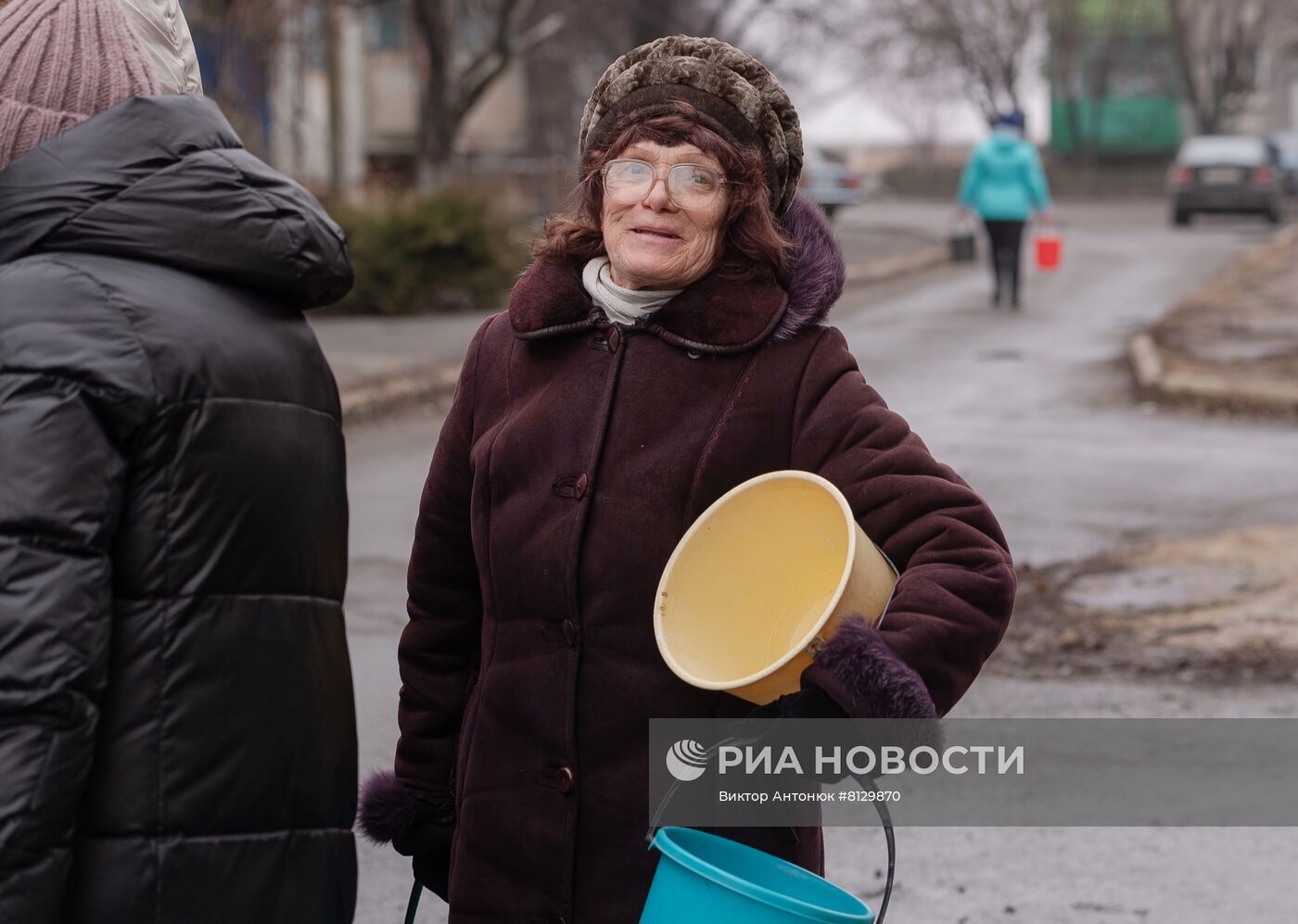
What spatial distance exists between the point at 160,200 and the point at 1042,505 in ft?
23.7

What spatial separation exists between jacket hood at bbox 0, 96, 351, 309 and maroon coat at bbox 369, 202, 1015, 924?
44 cm

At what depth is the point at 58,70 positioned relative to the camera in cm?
228

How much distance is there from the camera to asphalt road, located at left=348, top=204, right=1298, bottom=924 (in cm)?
441

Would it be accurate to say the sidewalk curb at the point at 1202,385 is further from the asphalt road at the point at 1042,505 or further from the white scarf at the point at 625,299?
the white scarf at the point at 625,299

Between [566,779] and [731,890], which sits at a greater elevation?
[731,890]

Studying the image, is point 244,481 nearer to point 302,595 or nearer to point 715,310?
point 302,595

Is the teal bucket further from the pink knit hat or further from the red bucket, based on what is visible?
the red bucket

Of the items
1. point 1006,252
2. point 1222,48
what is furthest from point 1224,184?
point 1222,48

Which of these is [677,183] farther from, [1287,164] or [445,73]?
[1287,164]

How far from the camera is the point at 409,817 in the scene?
2.75 metres

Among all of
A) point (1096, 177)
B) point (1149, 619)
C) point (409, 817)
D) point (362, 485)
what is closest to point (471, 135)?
point (1096, 177)

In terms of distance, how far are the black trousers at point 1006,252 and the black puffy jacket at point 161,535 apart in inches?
624

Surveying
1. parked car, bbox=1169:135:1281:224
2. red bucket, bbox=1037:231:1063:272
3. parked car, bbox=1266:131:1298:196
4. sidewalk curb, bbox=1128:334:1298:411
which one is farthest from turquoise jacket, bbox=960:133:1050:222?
parked car, bbox=1266:131:1298:196

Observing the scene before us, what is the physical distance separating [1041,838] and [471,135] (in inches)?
1652
